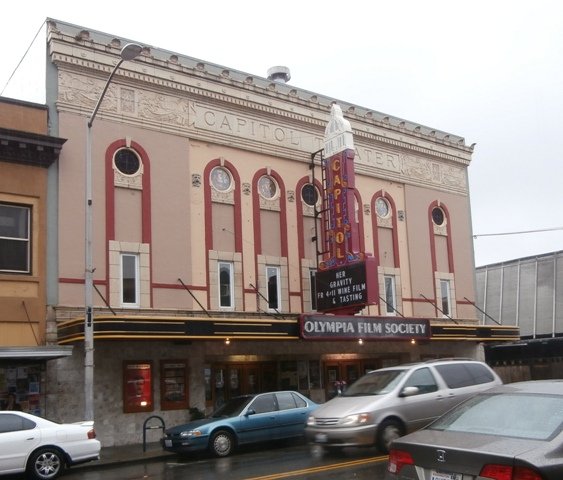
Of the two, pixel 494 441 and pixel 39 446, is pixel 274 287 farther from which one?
pixel 494 441

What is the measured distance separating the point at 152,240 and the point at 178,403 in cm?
501

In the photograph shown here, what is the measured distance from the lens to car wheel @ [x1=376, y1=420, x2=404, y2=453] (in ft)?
42.8

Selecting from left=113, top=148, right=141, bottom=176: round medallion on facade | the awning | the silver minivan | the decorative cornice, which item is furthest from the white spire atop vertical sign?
the awning

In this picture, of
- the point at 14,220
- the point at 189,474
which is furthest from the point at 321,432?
the point at 14,220

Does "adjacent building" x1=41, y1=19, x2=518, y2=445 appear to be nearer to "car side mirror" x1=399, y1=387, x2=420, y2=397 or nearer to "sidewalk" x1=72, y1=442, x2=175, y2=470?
"sidewalk" x1=72, y1=442, x2=175, y2=470

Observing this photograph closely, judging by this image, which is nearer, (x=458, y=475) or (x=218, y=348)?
(x=458, y=475)

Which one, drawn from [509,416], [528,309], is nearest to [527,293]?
[528,309]

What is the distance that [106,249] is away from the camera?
67.4ft

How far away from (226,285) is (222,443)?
25.7 ft

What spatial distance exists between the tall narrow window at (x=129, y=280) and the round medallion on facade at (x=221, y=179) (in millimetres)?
4063

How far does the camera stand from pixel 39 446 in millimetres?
13484

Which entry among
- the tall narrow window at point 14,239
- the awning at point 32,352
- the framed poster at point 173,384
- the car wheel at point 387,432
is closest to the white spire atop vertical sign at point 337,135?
the framed poster at point 173,384

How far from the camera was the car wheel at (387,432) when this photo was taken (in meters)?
13.0

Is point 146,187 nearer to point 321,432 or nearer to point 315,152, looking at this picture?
point 315,152
